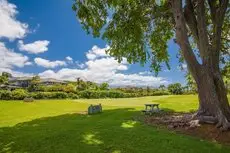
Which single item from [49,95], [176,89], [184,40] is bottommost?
[49,95]

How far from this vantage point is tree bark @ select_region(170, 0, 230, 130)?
14.4 metres

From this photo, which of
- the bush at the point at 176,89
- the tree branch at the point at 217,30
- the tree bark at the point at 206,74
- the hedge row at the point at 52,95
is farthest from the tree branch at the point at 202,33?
the bush at the point at 176,89

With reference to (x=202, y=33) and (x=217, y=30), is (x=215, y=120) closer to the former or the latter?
(x=202, y=33)

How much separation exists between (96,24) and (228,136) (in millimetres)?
11803

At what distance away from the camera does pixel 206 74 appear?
48.4ft

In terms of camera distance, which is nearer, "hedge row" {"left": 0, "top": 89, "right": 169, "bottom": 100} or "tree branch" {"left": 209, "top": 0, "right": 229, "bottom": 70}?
"tree branch" {"left": 209, "top": 0, "right": 229, "bottom": 70}

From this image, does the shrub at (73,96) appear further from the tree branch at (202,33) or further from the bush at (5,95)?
→ the tree branch at (202,33)

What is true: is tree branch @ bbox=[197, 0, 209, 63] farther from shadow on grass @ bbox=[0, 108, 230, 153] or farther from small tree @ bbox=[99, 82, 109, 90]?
small tree @ bbox=[99, 82, 109, 90]

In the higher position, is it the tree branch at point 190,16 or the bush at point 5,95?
the tree branch at point 190,16

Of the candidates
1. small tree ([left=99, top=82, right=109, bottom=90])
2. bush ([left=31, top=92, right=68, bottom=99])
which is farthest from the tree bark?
small tree ([left=99, top=82, right=109, bottom=90])

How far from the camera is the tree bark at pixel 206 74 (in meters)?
14.4

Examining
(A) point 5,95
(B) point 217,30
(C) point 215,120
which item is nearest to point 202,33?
→ (B) point 217,30

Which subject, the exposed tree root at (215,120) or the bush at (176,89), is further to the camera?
the bush at (176,89)

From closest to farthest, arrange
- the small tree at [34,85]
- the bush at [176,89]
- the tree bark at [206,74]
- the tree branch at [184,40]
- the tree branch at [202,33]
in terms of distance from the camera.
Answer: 1. the tree bark at [206,74]
2. the tree branch at [202,33]
3. the tree branch at [184,40]
4. the bush at [176,89]
5. the small tree at [34,85]
